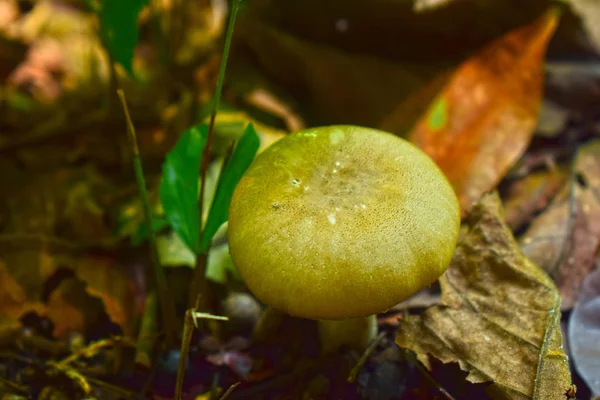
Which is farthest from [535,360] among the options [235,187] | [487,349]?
[235,187]

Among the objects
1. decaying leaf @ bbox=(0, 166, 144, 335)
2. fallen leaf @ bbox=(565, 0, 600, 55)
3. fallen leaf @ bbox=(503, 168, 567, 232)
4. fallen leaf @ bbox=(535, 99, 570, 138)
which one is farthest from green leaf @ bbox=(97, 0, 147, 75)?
fallen leaf @ bbox=(565, 0, 600, 55)

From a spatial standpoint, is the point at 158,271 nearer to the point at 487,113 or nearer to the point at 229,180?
the point at 229,180

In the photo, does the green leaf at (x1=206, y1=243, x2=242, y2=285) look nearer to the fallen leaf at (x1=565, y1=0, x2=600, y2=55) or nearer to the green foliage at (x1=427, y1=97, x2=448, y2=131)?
the green foliage at (x1=427, y1=97, x2=448, y2=131)

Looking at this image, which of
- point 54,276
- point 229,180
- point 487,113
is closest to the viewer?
point 229,180

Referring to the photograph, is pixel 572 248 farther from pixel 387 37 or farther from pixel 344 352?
pixel 387 37

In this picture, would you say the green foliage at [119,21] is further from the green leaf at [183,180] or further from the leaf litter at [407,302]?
the green leaf at [183,180]

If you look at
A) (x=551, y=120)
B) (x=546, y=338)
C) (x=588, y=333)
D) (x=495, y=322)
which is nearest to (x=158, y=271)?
(x=495, y=322)
